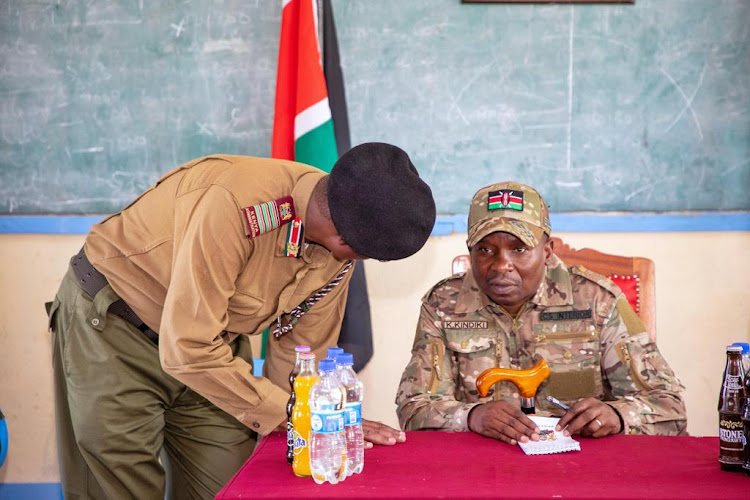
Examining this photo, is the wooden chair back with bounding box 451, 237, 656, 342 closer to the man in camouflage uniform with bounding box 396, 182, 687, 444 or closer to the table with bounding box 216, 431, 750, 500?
the man in camouflage uniform with bounding box 396, 182, 687, 444

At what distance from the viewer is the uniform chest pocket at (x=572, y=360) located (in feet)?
8.04

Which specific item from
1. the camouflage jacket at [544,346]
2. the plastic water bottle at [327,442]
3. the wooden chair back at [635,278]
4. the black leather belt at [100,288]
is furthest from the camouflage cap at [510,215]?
the black leather belt at [100,288]

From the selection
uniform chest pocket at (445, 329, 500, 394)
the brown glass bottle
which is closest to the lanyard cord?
uniform chest pocket at (445, 329, 500, 394)

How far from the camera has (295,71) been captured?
349 cm

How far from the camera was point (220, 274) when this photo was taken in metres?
1.90

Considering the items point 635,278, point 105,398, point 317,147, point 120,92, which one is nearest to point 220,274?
point 105,398

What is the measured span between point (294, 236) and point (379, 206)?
1.17ft

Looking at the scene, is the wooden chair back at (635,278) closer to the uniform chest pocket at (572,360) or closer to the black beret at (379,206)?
the uniform chest pocket at (572,360)

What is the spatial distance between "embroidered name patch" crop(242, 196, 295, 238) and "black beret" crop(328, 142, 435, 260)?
207mm

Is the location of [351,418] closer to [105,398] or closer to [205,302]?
[205,302]

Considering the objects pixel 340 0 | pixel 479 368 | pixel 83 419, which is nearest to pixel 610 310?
pixel 479 368

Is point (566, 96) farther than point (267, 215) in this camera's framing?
Yes

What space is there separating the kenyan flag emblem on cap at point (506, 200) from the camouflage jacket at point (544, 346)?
0.96ft

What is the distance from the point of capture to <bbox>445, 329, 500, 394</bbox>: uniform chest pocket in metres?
2.51
